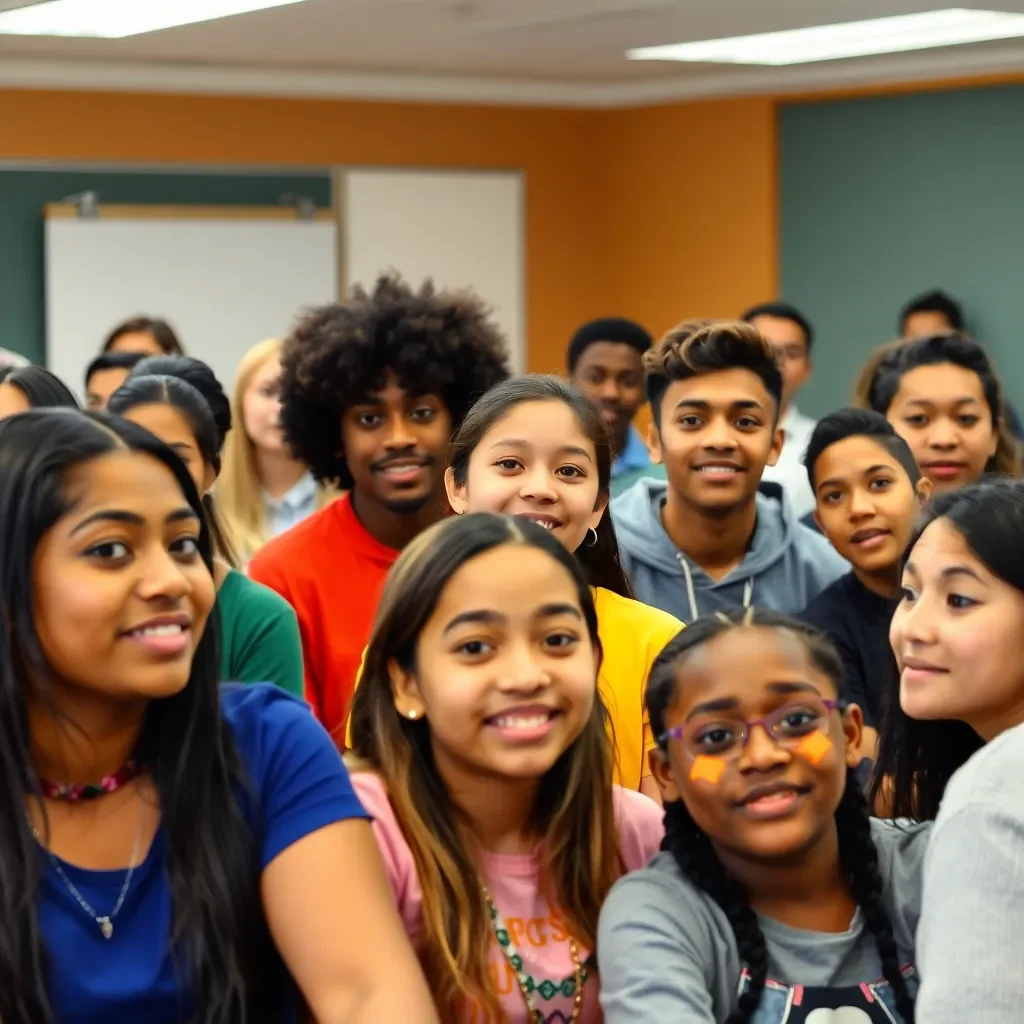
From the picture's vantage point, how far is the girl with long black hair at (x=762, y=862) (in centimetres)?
201

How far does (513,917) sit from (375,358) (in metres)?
1.71

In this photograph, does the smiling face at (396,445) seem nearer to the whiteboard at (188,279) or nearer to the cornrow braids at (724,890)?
the cornrow braids at (724,890)

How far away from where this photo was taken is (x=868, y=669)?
129 inches

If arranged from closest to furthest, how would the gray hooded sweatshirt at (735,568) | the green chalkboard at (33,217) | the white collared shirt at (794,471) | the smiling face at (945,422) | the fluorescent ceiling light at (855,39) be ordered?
the gray hooded sweatshirt at (735,568), the smiling face at (945,422), the white collared shirt at (794,471), the fluorescent ceiling light at (855,39), the green chalkboard at (33,217)

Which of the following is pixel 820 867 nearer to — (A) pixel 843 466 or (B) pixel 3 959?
(B) pixel 3 959

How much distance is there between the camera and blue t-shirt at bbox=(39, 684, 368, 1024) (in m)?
1.91

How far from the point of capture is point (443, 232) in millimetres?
9852

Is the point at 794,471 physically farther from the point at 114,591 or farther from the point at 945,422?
the point at 114,591

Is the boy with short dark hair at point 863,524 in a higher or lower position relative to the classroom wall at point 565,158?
lower

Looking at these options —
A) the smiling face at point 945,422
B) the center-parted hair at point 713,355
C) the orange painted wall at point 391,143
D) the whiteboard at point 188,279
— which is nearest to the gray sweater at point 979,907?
the center-parted hair at point 713,355

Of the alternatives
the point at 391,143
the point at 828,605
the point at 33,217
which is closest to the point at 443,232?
the point at 391,143

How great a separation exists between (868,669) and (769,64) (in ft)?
20.3

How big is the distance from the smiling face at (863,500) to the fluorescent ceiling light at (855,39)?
12.5ft

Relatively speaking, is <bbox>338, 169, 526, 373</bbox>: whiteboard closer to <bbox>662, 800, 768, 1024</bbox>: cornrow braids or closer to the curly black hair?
the curly black hair
